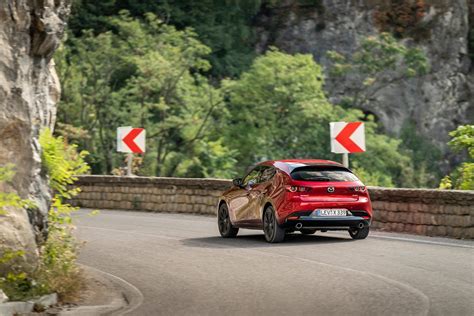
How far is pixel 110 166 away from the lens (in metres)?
46.7

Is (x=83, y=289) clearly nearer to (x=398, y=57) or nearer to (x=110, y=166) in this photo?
(x=110, y=166)

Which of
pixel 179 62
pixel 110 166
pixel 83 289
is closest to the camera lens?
pixel 83 289

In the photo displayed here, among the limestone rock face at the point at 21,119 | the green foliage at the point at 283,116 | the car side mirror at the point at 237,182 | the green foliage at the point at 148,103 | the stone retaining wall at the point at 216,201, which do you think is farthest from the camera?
the green foliage at the point at 283,116

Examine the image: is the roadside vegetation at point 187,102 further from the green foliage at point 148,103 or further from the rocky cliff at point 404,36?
the rocky cliff at point 404,36

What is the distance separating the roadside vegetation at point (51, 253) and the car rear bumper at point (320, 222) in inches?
198

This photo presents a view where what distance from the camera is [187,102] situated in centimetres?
4947

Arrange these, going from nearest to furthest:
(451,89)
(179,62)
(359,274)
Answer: (359,274) < (179,62) < (451,89)

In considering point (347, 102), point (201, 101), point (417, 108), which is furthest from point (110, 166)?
point (417, 108)

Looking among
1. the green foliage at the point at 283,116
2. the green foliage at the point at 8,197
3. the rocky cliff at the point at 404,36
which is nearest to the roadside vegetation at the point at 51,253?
the green foliage at the point at 8,197

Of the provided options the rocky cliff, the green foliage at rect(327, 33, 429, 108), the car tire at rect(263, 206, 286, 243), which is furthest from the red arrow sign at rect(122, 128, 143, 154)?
the rocky cliff

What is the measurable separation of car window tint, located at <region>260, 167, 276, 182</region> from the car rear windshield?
0.58 m

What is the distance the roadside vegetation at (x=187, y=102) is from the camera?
48.0 meters

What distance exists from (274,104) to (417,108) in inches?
618

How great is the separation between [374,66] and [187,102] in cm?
1547
